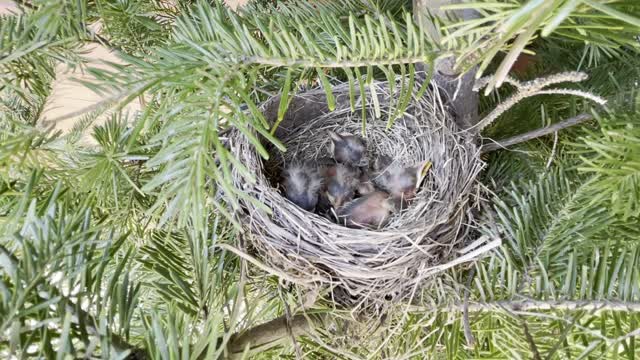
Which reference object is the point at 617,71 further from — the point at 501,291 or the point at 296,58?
the point at 296,58

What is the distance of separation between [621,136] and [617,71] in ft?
0.98

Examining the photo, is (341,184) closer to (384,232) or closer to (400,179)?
(400,179)

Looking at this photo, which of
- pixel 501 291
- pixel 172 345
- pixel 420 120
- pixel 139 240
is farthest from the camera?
pixel 420 120

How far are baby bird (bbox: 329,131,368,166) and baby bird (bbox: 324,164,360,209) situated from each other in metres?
0.01

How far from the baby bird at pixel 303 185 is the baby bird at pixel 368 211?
0.05 m

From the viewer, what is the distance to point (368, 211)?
77 cm

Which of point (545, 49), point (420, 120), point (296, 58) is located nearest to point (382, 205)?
point (420, 120)

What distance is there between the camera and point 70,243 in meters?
0.31

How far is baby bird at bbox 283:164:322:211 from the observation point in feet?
2.52

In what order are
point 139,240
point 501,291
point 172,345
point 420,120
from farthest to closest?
point 420,120, point 139,240, point 501,291, point 172,345

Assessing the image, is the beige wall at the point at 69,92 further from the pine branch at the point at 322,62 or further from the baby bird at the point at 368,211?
the baby bird at the point at 368,211

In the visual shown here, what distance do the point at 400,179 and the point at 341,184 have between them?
107mm

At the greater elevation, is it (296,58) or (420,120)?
(296,58)

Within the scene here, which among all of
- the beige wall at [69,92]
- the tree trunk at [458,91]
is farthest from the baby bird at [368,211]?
the beige wall at [69,92]
